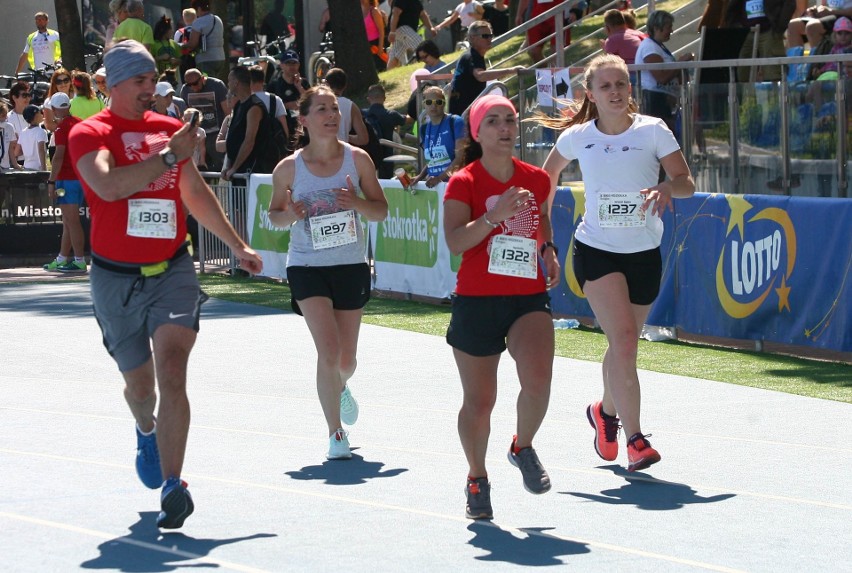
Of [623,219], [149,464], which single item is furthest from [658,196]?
[149,464]

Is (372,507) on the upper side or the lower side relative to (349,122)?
lower

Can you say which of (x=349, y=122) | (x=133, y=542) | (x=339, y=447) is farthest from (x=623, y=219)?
(x=349, y=122)

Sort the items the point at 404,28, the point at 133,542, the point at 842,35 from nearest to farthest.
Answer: the point at 133,542 < the point at 842,35 < the point at 404,28

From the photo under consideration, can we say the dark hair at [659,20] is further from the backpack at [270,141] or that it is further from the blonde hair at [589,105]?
the blonde hair at [589,105]

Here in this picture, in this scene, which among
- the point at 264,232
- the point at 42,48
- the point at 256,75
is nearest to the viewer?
the point at 256,75

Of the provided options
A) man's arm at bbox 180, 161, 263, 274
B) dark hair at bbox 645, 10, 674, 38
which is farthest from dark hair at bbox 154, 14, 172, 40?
man's arm at bbox 180, 161, 263, 274

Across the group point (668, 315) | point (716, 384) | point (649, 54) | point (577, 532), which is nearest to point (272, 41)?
point (649, 54)

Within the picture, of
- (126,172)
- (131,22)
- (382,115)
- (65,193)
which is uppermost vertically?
(131,22)

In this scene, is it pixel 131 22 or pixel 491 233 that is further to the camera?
pixel 131 22

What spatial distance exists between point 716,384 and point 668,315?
2.32m

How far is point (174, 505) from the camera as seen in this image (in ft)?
20.6

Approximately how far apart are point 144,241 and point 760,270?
6.64m

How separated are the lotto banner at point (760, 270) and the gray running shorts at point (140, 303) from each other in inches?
241

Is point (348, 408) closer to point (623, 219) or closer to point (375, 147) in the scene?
point (623, 219)
